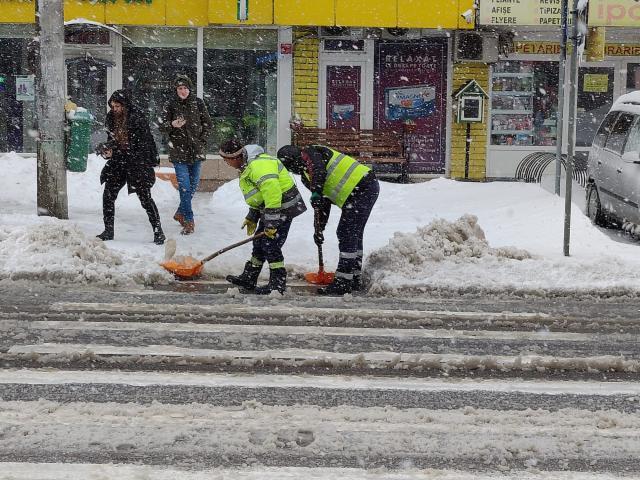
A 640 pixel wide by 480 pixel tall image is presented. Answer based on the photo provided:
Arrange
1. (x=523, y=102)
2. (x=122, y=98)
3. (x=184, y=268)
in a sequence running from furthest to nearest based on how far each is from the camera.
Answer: (x=523, y=102) → (x=122, y=98) → (x=184, y=268)

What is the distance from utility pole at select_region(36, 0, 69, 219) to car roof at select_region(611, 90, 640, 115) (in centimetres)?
750

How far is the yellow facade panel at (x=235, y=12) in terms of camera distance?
716 inches

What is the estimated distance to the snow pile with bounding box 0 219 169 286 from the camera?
860 cm

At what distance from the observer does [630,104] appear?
45.6 feet

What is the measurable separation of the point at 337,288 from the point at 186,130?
379cm

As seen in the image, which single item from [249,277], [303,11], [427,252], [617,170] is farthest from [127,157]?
[303,11]

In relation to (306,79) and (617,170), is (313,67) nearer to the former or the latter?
(306,79)

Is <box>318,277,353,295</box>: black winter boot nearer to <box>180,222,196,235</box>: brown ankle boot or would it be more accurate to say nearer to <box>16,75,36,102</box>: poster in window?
<box>180,222,196,235</box>: brown ankle boot

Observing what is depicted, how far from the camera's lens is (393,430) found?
4.60m

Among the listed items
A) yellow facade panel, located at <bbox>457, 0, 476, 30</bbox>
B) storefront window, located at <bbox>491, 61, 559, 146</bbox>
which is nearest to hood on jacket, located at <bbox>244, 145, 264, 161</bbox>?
yellow facade panel, located at <bbox>457, 0, 476, 30</bbox>

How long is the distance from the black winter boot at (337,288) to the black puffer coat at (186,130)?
3.61 m

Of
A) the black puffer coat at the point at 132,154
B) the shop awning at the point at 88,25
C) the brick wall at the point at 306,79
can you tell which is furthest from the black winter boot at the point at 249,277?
the brick wall at the point at 306,79

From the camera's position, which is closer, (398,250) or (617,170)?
(398,250)

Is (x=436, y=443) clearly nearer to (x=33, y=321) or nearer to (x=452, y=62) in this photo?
(x=33, y=321)
